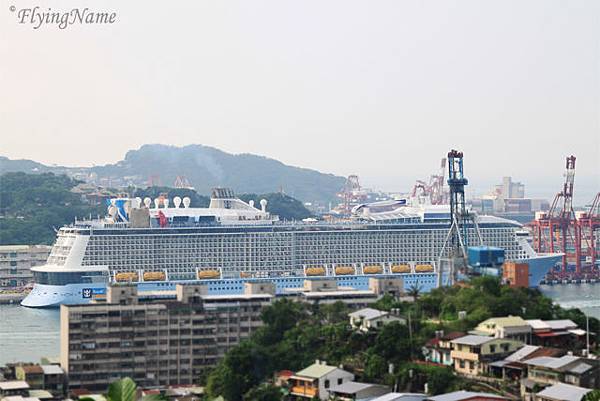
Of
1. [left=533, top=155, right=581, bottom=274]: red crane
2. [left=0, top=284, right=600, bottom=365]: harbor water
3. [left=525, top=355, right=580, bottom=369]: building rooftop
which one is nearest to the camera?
[left=525, top=355, right=580, bottom=369]: building rooftop

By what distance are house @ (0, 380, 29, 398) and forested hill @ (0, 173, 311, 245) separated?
94.5ft

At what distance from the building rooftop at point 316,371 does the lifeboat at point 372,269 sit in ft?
64.1

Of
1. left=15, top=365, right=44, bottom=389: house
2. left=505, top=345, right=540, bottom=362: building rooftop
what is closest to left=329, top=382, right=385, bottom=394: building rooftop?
left=505, top=345, right=540, bottom=362: building rooftop

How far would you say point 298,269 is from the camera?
121 ft

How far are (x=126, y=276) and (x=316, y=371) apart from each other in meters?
18.6

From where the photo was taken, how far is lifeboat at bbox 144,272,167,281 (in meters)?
35.6

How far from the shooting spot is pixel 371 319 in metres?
19.0

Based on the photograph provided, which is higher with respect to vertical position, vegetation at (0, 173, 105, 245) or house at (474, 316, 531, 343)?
vegetation at (0, 173, 105, 245)

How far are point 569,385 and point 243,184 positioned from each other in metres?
89.7

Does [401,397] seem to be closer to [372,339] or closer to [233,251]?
[372,339]

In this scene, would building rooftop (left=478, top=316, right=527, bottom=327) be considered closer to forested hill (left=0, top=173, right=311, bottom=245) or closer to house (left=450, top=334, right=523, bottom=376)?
house (left=450, top=334, right=523, bottom=376)

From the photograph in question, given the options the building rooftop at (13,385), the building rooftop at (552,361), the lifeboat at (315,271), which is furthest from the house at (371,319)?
the lifeboat at (315,271)

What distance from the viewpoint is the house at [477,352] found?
17.0 meters

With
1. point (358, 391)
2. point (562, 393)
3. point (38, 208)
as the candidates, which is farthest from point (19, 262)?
point (562, 393)
